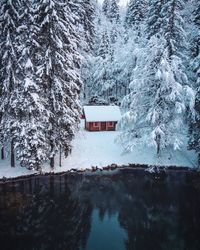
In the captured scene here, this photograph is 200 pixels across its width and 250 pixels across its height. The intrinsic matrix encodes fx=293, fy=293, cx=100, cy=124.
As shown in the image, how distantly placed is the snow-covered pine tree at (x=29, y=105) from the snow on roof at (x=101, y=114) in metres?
16.1

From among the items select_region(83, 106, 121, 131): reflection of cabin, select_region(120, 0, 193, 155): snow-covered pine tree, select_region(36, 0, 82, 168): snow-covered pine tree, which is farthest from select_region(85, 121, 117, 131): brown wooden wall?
select_region(36, 0, 82, 168): snow-covered pine tree

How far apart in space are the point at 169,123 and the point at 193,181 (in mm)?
5746

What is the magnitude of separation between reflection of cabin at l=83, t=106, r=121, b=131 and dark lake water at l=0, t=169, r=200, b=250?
14.2 metres

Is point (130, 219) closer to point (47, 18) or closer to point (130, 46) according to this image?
point (47, 18)

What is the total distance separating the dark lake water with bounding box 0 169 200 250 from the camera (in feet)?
57.3

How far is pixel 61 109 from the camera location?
25938mm

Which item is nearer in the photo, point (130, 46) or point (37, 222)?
point (37, 222)

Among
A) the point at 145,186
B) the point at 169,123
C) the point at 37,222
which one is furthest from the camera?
the point at 169,123

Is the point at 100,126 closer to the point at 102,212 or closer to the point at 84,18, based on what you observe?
the point at 84,18

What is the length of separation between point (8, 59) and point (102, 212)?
14841 millimetres

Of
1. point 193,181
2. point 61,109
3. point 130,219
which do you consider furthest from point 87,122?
point 130,219

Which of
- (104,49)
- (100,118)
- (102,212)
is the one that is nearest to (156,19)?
(100,118)

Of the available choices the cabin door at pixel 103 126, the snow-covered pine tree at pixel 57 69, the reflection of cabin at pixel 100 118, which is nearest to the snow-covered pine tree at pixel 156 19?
the reflection of cabin at pixel 100 118

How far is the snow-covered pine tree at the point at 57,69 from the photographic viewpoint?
24.8m
